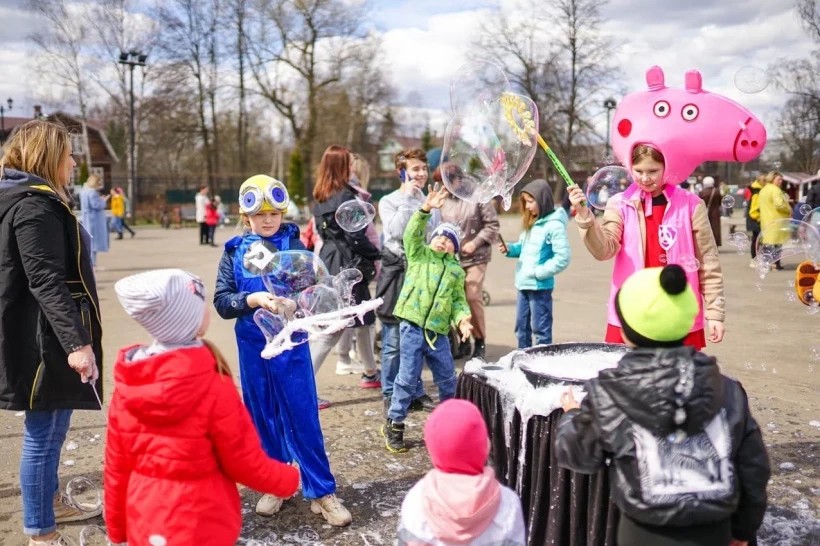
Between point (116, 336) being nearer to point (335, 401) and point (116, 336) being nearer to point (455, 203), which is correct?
point (335, 401)

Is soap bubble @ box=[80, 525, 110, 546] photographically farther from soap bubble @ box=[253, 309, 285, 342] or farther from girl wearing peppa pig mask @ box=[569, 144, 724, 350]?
girl wearing peppa pig mask @ box=[569, 144, 724, 350]

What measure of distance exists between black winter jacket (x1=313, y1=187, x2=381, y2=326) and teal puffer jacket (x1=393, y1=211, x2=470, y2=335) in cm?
84

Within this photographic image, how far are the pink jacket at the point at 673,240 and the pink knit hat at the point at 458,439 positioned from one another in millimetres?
1637

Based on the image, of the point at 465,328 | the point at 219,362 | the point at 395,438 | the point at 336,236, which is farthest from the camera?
the point at 336,236

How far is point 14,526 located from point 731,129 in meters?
4.14

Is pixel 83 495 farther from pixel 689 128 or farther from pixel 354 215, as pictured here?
pixel 689 128

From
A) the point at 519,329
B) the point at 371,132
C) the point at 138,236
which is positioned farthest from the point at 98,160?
the point at 519,329

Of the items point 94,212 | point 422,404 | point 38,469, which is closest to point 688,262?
point 422,404

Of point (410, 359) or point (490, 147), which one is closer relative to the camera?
point (490, 147)

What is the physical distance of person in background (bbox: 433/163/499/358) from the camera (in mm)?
6453

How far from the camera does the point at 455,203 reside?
645 cm

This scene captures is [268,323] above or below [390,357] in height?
above

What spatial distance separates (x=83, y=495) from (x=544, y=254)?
3957 millimetres

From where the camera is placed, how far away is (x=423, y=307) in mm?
4391
